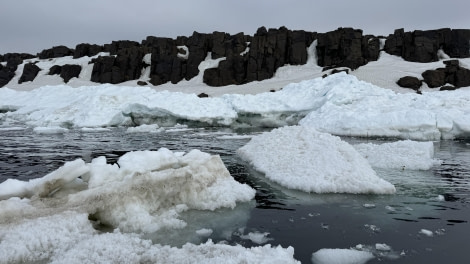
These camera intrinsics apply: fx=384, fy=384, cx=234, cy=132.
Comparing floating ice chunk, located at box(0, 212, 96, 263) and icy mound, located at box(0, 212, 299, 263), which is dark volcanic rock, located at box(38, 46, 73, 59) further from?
icy mound, located at box(0, 212, 299, 263)

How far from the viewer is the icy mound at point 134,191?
5.74m

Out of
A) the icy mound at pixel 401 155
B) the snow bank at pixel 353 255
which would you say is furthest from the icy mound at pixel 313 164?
the snow bank at pixel 353 255

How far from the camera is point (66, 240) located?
4.88m

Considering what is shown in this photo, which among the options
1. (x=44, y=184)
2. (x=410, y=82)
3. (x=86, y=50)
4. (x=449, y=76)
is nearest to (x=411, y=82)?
(x=410, y=82)

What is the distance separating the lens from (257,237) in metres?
5.45

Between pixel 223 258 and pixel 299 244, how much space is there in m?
1.42

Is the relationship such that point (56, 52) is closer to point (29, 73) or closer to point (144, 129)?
point (29, 73)

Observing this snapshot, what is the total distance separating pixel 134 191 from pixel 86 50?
7517 centimetres

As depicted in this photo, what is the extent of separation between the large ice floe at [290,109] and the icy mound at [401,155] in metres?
6.79

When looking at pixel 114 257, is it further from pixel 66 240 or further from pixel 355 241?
pixel 355 241

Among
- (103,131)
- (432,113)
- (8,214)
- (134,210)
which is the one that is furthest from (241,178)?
(103,131)

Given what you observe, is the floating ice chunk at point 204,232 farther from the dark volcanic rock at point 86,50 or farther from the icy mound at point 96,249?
the dark volcanic rock at point 86,50

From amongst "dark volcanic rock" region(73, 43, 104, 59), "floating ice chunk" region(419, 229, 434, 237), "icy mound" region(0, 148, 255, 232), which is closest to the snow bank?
"floating ice chunk" region(419, 229, 434, 237)

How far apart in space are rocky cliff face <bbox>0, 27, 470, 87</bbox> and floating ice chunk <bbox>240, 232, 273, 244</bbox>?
165 ft
